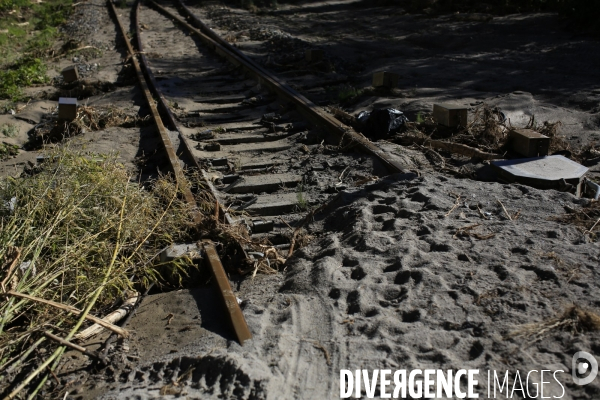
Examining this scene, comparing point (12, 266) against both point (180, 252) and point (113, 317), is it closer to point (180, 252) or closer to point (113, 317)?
point (113, 317)

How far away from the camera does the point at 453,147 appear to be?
632 centimetres

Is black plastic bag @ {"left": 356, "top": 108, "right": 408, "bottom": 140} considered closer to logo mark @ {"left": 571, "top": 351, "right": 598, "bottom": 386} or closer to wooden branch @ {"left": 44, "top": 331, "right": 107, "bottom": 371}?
logo mark @ {"left": 571, "top": 351, "right": 598, "bottom": 386}

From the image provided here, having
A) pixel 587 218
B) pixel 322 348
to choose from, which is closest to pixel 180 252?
pixel 322 348

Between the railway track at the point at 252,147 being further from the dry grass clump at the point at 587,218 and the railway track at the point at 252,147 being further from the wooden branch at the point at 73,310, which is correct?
Result: the dry grass clump at the point at 587,218

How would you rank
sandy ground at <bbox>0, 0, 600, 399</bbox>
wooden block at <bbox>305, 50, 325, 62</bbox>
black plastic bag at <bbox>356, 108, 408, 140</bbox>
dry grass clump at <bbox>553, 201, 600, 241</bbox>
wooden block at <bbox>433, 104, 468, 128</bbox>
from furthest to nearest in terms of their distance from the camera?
wooden block at <bbox>305, 50, 325, 62</bbox> < black plastic bag at <bbox>356, 108, 408, 140</bbox> < wooden block at <bbox>433, 104, 468, 128</bbox> < dry grass clump at <bbox>553, 201, 600, 241</bbox> < sandy ground at <bbox>0, 0, 600, 399</bbox>

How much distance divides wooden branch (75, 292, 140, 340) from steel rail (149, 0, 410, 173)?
2.74 meters

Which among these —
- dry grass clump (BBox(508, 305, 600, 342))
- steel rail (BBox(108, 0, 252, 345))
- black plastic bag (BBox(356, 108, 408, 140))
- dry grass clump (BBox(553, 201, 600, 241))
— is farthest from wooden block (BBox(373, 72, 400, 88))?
dry grass clump (BBox(508, 305, 600, 342))

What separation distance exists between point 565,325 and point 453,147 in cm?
329

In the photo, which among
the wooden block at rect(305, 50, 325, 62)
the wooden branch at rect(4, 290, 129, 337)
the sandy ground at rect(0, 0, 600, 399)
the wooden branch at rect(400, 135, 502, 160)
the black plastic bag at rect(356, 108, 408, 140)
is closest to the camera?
the sandy ground at rect(0, 0, 600, 399)

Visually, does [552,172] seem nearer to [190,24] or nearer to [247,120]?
[247,120]

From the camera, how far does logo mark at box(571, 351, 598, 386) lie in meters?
2.93

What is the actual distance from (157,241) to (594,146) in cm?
456

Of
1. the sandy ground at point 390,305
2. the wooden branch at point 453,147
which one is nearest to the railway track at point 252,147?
the sandy ground at point 390,305

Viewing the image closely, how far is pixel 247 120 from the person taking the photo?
8.30 meters
